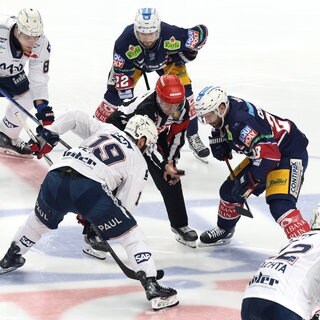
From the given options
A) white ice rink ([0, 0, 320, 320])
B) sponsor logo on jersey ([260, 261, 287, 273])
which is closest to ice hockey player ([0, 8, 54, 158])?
white ice rink ([0, 0, 320, 320])

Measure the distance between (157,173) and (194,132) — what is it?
1372 millimetres

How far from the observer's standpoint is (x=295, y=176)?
5.32 meters

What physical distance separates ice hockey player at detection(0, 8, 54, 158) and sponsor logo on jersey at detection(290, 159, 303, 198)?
5.64ft

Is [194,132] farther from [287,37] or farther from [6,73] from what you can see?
[287,37]

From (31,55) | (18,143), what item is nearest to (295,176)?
(31,55)

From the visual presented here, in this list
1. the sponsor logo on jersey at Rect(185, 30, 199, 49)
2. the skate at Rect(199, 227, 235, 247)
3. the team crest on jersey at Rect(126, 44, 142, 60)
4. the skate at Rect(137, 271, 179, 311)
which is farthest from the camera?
the sponsor logo on jersey at Rect(185, 30, 199, 49)

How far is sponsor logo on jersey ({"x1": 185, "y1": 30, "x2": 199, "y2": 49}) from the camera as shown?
6738mm

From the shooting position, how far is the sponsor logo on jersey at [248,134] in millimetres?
5176

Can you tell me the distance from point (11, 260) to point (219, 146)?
49.5 inches

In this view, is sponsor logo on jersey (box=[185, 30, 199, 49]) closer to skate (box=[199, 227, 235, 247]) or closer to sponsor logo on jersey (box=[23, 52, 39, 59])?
sponsor logo on jersey (box=[23, 52, 39, 59])

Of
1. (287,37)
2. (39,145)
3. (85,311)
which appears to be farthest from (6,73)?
(287,37)

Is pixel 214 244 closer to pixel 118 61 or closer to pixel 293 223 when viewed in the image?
pixel 293 223

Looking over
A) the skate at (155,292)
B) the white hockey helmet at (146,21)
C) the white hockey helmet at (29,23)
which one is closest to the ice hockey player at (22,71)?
the white hockey helmet at (29,23)

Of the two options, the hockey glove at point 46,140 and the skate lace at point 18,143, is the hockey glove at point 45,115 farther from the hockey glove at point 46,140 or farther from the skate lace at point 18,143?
the hockey glove at point 46,140
